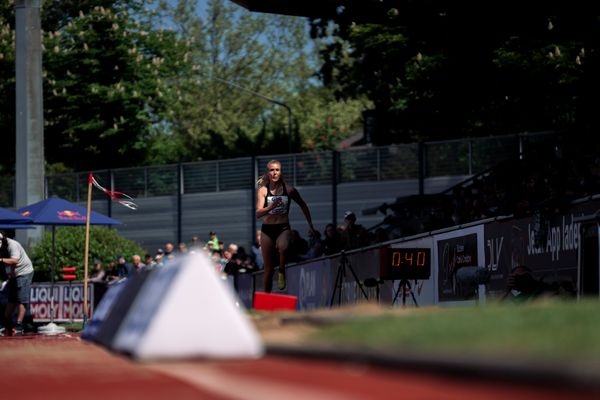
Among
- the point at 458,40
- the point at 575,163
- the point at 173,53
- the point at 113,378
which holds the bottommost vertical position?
the point at 113,378

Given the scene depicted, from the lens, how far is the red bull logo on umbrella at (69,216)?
28266 millimetres

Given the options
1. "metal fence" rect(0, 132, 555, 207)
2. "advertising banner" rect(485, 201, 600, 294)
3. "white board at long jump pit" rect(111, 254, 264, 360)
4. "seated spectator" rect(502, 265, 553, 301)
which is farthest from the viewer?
"metal fence" rect(0, 132, 555, 207)

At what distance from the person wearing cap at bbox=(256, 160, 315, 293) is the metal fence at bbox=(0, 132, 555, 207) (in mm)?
14593

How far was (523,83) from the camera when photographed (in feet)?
115

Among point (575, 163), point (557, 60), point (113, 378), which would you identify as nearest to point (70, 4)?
point (557, 60)

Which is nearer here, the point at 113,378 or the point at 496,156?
the point at 113,378

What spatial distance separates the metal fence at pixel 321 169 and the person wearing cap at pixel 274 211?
1459 centimetres

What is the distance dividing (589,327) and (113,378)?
2936 millimetres

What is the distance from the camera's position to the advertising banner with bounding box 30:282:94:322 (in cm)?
3153

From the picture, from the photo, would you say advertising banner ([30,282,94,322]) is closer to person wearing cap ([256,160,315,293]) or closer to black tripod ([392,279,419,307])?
black tripod ([392,279,419,307])

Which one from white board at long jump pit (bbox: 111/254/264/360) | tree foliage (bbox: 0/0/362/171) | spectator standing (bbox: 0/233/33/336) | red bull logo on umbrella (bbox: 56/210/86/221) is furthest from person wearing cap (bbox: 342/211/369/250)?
tree foliage (bbox: 0/0/362/171)

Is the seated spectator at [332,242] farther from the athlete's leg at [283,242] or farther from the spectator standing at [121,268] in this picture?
the spectator standing at [121,268]

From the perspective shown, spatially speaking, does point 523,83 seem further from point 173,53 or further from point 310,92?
point 310,92

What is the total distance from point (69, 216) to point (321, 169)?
13174mm
